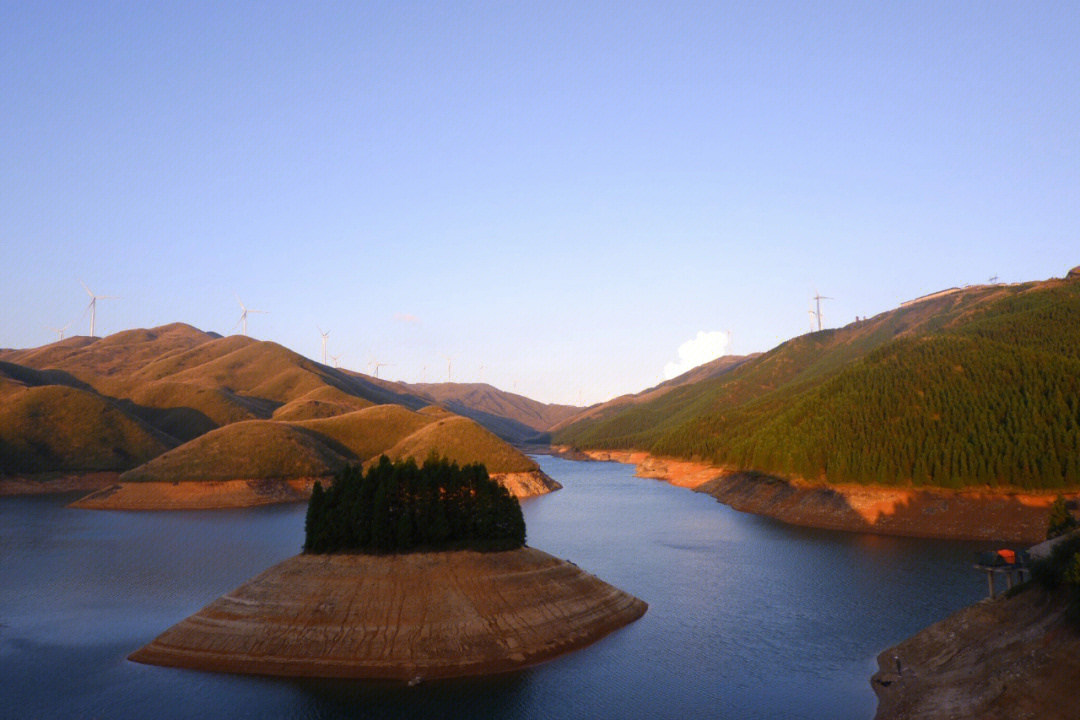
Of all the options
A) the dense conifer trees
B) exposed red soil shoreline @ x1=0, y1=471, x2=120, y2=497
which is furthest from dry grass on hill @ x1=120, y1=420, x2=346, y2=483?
the dense conifer trees

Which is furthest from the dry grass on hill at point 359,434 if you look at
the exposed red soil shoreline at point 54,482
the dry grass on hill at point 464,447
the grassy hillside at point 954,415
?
the grassy hillside at point 954,415

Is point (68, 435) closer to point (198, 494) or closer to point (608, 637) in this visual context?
point (198, 494)

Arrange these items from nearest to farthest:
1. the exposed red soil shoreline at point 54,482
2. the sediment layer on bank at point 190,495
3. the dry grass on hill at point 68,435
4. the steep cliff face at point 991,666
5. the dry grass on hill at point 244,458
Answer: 1. the steep cliff face at point 991,666
2. the sediment layer on bank at point 190,495
3. the dry grass on hill at point 244,458
4. the exposed red soil shoreline at point 54,482
5. the dry grass on hill at point 68,435

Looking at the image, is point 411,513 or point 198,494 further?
point 198,494

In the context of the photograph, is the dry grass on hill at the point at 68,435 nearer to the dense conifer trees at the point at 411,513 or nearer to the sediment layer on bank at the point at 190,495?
the sediment layer on bank at the point at 190,495

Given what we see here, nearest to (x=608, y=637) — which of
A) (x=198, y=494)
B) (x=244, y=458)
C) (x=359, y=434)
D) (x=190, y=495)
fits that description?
(x=198, y=494)

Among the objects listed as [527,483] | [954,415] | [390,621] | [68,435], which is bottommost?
[390,621]
